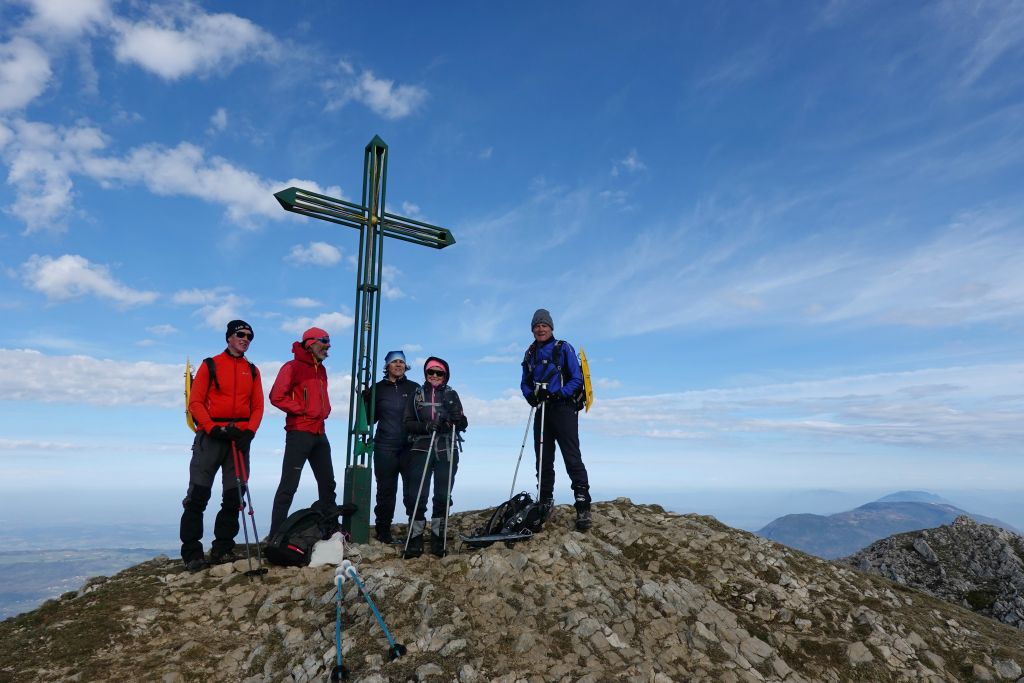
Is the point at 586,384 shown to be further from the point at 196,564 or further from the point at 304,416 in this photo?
the point at 196,564

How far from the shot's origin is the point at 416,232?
39.8 feet

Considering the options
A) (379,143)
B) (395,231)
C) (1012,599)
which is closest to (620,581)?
(395,231)

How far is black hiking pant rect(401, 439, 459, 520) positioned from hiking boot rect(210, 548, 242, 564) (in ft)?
9.93

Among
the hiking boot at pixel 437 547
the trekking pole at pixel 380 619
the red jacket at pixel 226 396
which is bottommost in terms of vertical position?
the trekking pole at pixel 380 619

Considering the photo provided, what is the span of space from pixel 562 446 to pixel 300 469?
472cm

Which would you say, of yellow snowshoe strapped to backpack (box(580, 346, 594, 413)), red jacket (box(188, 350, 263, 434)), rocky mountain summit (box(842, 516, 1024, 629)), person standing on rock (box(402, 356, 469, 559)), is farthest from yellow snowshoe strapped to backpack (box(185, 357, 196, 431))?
rocky mountain summit (box(842, 516, 1024, 629))

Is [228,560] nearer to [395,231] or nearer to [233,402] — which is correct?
[233,402]

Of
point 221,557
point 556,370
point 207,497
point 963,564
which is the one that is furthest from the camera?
point 963,564

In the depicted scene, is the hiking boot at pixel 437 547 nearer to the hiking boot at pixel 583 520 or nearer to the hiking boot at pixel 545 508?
the hiking boot at pixel 545 508

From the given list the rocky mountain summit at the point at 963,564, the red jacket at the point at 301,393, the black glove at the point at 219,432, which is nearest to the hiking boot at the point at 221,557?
the black glove at the point at 219,432

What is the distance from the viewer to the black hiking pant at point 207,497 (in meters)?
8.91

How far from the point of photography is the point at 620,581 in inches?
332

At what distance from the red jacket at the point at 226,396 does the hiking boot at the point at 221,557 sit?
2.21 meters

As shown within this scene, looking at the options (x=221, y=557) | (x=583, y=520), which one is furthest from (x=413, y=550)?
(x=221, y=557)
